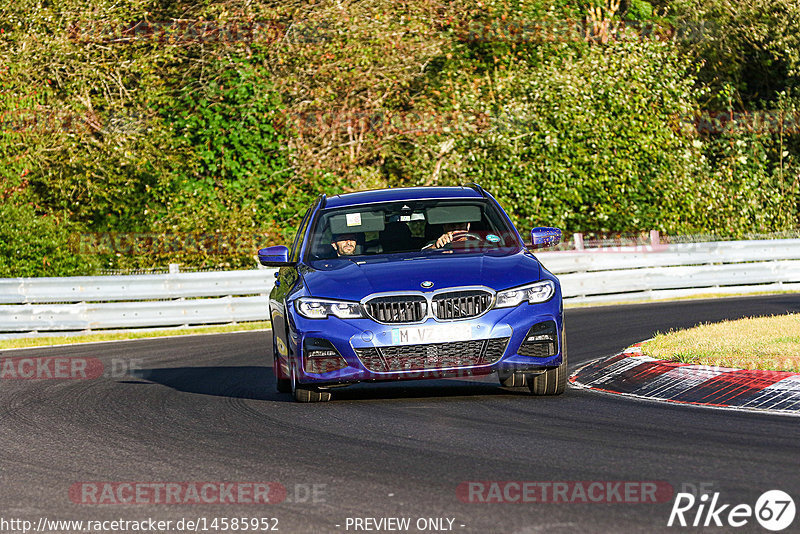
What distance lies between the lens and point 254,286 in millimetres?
22000

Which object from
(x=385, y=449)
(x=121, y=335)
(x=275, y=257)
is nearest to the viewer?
(x=385, y=449)

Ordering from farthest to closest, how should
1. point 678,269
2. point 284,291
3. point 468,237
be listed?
point 678,269 < point 468,237 < point 284,291

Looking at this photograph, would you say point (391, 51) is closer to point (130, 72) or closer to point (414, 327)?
point (130, 72)

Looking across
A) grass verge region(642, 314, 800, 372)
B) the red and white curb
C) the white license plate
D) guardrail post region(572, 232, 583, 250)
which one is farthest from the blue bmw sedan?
guardrail post region(572, 232, 583, 250)

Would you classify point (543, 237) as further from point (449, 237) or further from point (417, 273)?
point (417, 273)

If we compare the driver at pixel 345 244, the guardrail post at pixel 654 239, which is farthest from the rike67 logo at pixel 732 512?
the guardrail post at pixel 654 239

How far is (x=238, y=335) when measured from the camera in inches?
744

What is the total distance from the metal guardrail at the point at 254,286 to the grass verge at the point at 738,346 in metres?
10.4

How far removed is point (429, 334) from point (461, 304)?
0.32m

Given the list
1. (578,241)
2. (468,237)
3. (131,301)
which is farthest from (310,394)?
(578,241)

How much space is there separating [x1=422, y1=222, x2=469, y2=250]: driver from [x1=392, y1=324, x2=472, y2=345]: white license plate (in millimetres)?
1404

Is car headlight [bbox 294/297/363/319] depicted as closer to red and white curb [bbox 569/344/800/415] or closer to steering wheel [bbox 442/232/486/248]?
steering wheel [bbox 442/232/486/248]

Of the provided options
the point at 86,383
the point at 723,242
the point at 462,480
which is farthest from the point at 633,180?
the point at 462,480

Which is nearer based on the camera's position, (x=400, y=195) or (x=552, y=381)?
(x=552, y=381)
